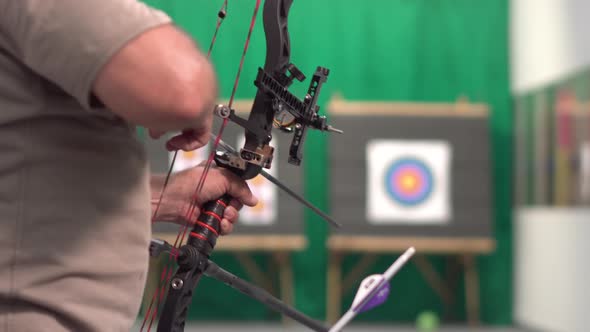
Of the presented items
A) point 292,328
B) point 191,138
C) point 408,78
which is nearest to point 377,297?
point 191,138

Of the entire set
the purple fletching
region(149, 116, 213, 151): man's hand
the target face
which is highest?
the target face

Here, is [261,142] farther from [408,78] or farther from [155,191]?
[408,78]

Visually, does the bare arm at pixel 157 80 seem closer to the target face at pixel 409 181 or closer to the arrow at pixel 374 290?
the arrow at pixel 374 290

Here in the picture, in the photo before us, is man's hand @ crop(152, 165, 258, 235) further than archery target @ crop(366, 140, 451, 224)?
No

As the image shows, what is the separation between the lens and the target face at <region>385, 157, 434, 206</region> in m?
4.22

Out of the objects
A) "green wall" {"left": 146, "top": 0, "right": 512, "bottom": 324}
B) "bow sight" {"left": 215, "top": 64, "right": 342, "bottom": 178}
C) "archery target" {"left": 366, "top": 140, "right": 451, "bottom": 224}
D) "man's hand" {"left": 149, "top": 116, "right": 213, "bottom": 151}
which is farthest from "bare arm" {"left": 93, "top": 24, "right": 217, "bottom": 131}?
"green wall" {"left": 146, "top": 0, "right": 512, "bottom": 324}

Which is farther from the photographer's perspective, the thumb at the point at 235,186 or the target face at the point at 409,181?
the target face at the point at 409,181

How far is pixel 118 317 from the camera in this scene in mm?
559

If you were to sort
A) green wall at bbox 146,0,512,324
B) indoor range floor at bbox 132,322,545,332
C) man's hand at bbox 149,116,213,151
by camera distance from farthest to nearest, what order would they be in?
green wall at bbox 146,0,512,324 < indoor range floor at bbox 132,322,545,332 < man's hand at bbox 149,116,213,151

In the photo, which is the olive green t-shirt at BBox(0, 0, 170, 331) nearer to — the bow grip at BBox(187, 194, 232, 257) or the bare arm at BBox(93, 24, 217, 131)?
the bare arm at BBox(93, 24, 217, 131)

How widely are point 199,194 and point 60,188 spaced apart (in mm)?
361

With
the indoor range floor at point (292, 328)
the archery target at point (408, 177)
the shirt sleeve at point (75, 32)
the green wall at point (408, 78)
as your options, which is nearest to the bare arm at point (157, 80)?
the shirt sleeve at point (75, 32)

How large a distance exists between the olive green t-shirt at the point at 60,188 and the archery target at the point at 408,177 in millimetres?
3666

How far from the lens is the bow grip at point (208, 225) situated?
865 millimetres
